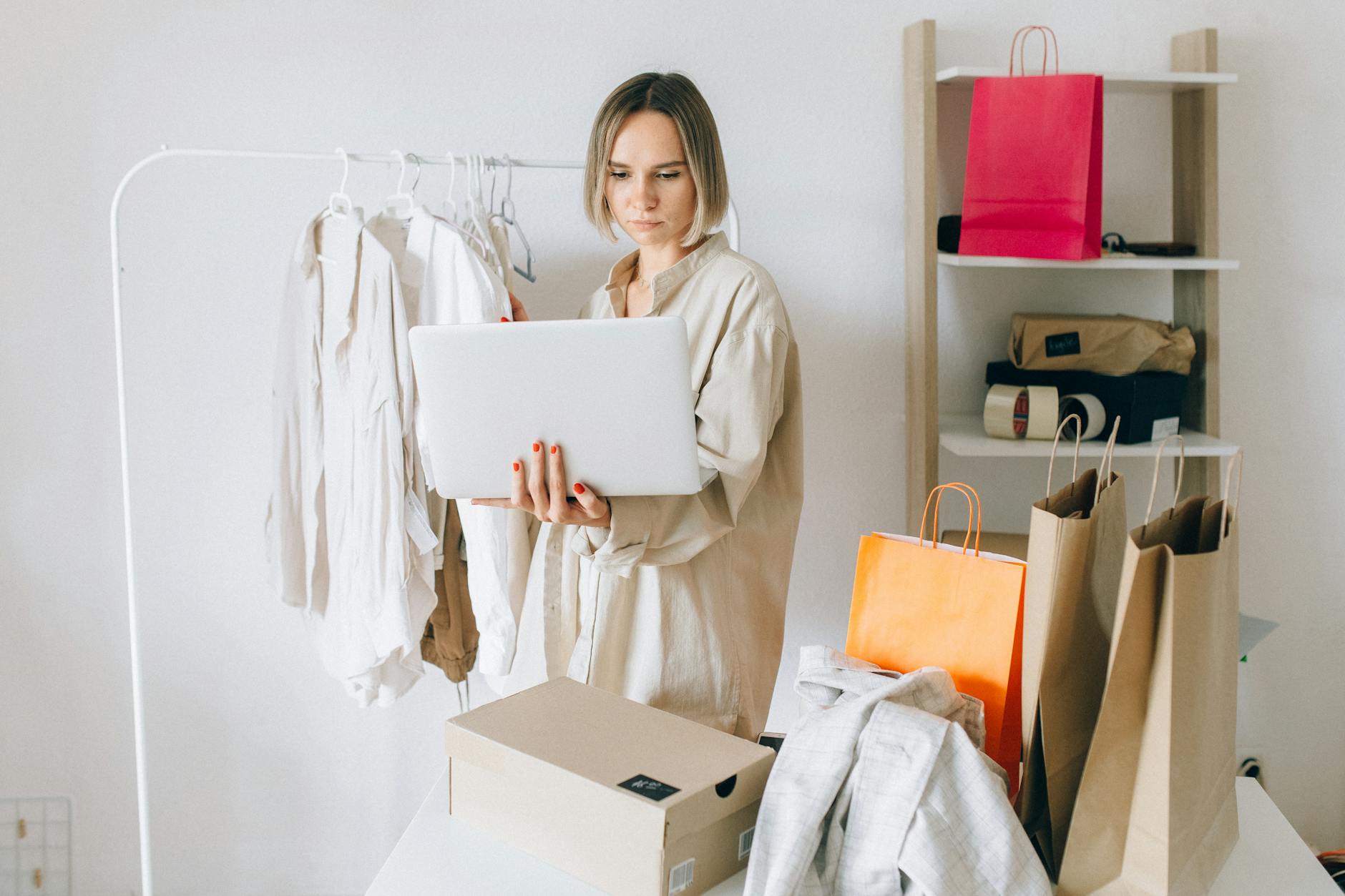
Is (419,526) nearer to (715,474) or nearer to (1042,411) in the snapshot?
(715,474)

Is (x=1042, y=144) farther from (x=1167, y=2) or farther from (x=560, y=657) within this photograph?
(x=560, y=657)

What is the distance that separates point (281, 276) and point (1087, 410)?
1.60 m

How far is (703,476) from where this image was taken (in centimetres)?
138

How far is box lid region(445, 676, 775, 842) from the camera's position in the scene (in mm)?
977

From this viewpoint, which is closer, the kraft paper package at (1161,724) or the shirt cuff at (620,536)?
the kraft paper package at (1161,724)

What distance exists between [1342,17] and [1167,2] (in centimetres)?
36

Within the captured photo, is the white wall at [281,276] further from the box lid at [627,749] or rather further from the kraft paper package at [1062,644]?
the kraft paper package at [1062,644]

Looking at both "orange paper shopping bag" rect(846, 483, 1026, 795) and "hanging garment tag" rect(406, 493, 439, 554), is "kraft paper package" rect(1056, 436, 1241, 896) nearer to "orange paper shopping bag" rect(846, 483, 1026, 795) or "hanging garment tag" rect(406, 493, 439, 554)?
"orange paper shopping bag" rect(846, 483, 1026, 795)

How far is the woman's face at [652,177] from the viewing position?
158cm

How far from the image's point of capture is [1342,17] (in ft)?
7.21

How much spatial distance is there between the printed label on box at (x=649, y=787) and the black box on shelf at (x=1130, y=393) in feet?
4.49

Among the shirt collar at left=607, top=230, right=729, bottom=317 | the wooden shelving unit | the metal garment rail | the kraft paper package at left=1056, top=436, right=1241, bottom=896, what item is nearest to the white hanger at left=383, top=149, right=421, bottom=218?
the metal garment rail

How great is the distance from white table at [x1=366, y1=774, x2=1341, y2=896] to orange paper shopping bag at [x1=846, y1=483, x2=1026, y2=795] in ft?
0.73

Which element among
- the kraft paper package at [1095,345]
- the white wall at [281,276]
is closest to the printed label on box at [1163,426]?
the kraft paper package at [1095,345]
